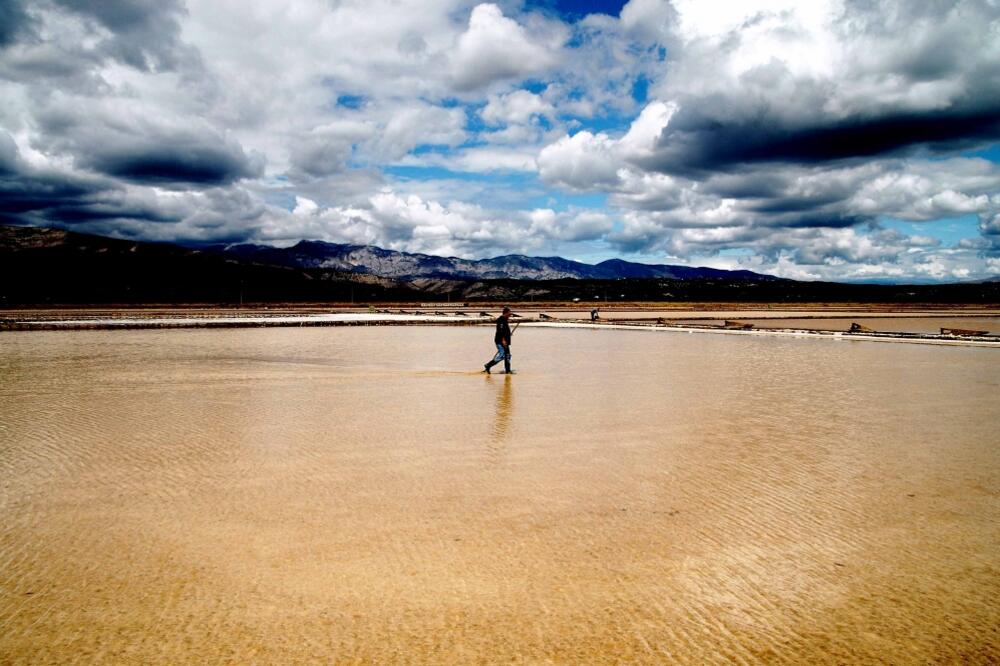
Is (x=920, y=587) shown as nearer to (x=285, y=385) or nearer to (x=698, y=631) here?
(x=698, y=631)

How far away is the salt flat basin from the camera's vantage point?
431 centimetres

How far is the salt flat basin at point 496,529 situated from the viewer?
4.31 m

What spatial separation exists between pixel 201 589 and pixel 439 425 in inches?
254

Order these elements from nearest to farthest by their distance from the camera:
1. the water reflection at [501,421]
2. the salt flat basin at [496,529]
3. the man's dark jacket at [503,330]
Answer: the salt flat basin at [496,529] → the water reflection at [501,421] → the man's dark jacket at [503,330]

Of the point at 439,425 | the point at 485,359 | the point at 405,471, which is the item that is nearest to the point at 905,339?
the point at 485,359

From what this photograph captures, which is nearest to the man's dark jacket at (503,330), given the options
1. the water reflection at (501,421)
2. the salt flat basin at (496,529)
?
the water reflection at (501,421)

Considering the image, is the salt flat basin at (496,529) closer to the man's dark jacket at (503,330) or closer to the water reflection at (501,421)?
the water reflection at (501,421)

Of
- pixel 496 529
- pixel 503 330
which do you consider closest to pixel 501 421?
pixel 496 529

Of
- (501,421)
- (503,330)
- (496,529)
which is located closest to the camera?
(496,529)

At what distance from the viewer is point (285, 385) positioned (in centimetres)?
1591

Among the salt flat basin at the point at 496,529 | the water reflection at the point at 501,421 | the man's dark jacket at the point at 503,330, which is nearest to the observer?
the salt flat basin at the point at 496,529

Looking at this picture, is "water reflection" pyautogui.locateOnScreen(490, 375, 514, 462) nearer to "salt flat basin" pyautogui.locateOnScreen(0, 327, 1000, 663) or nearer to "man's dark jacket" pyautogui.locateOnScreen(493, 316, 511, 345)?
"salt flat basin" pyautogui.locateOnScreen(0, 327, 1000, 663)

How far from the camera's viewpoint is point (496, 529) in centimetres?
619

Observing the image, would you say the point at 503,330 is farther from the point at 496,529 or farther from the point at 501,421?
the point at 496,529
